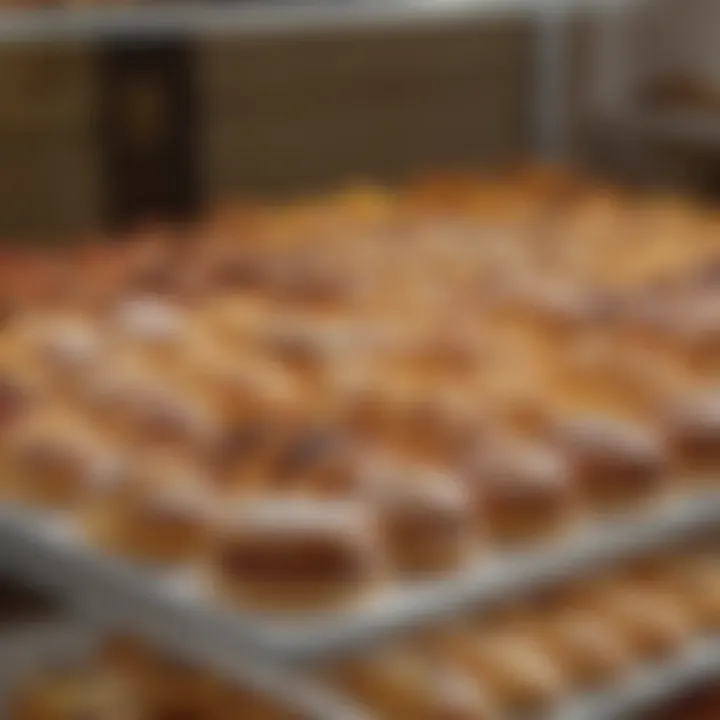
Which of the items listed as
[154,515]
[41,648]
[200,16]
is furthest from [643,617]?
[200,16]

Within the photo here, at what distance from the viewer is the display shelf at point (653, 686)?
3.36 feet

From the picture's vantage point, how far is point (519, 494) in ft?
3.33

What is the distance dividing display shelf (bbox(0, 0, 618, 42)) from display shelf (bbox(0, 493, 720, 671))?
2.50 feet

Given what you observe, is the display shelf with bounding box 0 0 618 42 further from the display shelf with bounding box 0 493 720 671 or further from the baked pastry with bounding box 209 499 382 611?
the baked pastry with bounding box 209 499 382 611

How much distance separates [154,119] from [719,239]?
681 millimetres

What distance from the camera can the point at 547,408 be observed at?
1.15 metres

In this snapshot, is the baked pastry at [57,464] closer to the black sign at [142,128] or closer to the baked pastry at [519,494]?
the baked pastry at [519,494]

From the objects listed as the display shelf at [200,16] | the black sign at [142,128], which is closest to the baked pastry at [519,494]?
the display shelf at [200,16]

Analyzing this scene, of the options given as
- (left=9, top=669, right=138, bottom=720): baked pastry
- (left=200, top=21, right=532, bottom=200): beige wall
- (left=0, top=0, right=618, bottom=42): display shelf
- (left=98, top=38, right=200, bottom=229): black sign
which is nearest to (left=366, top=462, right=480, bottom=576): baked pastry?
(left=9, top=669, right=138, bottom=720): baked pastry

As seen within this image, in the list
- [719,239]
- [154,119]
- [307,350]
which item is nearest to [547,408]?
[307,350]

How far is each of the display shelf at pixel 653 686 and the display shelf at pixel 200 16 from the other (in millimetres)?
908

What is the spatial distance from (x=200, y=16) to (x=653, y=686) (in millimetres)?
963

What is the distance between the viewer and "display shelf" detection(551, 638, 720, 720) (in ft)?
3.36

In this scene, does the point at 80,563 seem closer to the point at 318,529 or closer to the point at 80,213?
the point at 318,529
